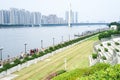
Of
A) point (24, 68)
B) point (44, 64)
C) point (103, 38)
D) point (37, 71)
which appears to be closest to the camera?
point (37, 71)

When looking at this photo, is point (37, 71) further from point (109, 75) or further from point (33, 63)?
point (109, 75)

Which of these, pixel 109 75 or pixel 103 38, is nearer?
pixel 109 75

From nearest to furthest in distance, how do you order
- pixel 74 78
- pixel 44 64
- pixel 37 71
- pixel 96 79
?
pixel 96 79
pixel 74 78
pixel 37 71
pixel 44 64

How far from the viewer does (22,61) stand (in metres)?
37.2

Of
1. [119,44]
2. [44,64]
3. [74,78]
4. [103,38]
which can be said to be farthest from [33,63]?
[74,78]

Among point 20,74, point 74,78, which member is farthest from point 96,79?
point 20,74

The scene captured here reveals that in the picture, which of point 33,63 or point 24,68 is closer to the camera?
point 24,68

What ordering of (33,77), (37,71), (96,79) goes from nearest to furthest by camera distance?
(96,79) < (33,77) < (37,71)

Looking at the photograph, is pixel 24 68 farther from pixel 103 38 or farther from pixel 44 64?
pixel 103 38

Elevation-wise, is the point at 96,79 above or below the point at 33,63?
above

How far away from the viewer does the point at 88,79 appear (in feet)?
30.8

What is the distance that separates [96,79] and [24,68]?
91.3 ft

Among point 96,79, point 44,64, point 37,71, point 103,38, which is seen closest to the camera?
point 96,79

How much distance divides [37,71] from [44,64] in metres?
4.99
